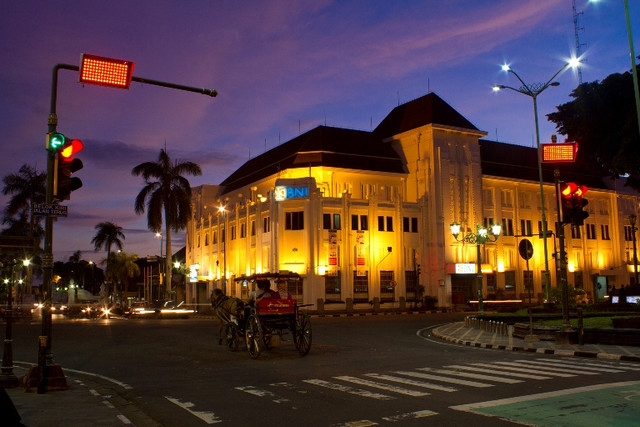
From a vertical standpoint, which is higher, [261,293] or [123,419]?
[261,293]

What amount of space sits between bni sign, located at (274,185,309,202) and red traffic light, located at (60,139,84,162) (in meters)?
37.7

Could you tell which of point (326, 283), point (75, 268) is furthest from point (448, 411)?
point (75, 268)

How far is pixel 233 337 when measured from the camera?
17.7 meters

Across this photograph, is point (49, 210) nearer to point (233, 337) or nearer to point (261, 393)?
point (261, 393)

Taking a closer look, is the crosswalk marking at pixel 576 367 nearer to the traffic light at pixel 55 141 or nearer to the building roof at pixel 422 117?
the traffic light at pixel 55 141

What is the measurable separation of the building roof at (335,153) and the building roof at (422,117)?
219 centimetres

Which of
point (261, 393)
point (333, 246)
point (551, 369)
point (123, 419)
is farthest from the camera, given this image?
point (333, 246)

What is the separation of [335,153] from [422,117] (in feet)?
33.2

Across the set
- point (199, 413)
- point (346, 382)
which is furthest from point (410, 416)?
point (346, 382)

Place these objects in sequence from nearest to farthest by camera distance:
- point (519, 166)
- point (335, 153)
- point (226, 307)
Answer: point (226, 307), point (335, 153), point (519, 166)

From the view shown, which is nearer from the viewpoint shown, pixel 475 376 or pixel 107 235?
pixel 475 376

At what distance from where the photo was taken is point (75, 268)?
14738 centimetres

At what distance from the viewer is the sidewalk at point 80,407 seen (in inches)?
311

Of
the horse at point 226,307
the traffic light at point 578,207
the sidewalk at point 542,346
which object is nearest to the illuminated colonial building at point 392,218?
the sidewalk at point 542,346
